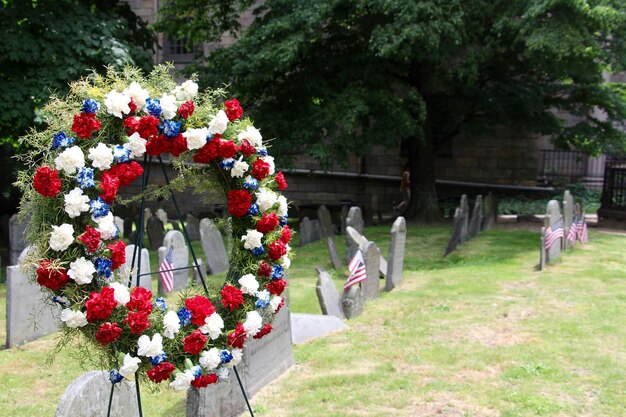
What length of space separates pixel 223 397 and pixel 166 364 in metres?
1.54

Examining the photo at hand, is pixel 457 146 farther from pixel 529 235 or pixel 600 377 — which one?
pixel 600 377

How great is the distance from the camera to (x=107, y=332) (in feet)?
13.3

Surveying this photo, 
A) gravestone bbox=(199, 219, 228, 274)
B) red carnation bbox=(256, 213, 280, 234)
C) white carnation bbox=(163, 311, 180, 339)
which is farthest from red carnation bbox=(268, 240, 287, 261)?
gravestone bbox=(199, 219, 228, 274)

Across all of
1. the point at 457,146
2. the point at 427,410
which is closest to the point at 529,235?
the point at 457,146

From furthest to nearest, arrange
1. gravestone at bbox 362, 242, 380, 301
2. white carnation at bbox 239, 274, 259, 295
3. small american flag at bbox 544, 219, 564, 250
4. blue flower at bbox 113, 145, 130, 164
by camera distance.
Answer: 1. small american flag at bbox 544, 219, 564, 250
2. gravestone at bbox 362, 242, 380, 301
3. white carnation at bbox 239, 274, 259, 295
4. blue flower at bbox 113, 145, 130, 164

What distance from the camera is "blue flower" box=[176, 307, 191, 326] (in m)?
4.39

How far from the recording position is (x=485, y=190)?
24391 mm

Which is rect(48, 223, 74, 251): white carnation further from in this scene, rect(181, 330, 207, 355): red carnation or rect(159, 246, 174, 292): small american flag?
rect(159, 246, 174, 292): small american flag

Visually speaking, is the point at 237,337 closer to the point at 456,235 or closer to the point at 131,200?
the point at 131,200

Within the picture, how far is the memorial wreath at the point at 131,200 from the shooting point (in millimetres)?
4066

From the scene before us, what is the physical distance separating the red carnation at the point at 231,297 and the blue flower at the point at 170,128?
1139mm

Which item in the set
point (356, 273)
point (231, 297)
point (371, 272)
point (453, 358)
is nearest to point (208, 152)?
point (231, 297)

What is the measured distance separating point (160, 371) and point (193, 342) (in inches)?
10.6

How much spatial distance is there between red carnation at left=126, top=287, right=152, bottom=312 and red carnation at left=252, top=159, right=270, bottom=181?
3.97 ft
